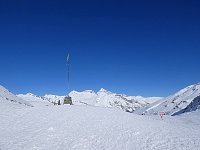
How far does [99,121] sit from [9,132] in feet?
29.4

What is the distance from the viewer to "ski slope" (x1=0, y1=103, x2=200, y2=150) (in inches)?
951

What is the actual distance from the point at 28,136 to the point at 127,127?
29.6 feet

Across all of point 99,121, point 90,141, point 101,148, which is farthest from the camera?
point 99,121

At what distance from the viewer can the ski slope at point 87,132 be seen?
2416 centimetres

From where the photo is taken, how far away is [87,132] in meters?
28.6

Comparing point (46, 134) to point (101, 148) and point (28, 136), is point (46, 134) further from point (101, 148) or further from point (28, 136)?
point (101, 148)

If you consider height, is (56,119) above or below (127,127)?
above

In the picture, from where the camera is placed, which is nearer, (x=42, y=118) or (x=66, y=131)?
(x=66, y=131)

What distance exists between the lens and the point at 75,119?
1340 inches

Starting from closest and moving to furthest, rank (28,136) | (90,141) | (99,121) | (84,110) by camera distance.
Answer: (90,141) < (28,136) < (99,121) < (84,110)

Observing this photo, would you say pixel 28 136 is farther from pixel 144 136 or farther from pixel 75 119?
pixel 144 136

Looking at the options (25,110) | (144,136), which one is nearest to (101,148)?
(144,136)

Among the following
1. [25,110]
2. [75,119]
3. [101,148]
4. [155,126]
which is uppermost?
[25,110]

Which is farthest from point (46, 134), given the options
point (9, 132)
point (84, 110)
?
point (84, 110)
